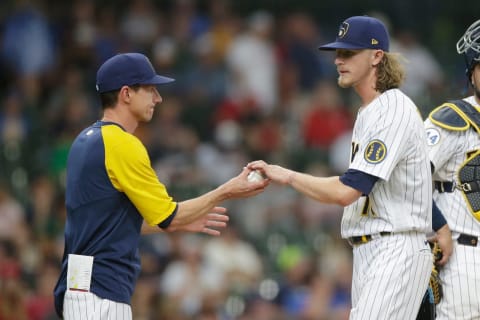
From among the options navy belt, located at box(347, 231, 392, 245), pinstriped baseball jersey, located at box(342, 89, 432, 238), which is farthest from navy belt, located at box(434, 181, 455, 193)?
navy belt, located at box(347, 231, 392, 245)

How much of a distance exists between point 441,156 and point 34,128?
747 cm

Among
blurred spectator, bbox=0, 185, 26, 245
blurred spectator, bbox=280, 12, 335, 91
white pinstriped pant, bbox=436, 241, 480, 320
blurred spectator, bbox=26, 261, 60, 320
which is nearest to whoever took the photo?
white pinstriped pant, bbox=436, 241, 480, 320

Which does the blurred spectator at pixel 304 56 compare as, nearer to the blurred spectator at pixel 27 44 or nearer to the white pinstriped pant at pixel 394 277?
the blurred spectator at pixel 27 44

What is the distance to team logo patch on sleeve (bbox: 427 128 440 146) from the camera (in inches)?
244

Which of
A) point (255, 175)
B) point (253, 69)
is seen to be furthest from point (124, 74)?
point (253, 69)

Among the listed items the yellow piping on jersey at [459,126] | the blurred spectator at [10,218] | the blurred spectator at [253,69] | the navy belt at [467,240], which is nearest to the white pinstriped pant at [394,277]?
the navy belt at [467,240]

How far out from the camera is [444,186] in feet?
20.7

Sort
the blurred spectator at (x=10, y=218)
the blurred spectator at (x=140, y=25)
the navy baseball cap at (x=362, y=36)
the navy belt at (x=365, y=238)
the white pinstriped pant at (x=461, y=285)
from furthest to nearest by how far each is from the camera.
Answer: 1. the blurred spectator at (x=140, y=25)
2. the blurred spectator at (x=10, y=218)
3. the white pinstriped pant at (x=461, y=285)
4. the navy baseball cap at (x=362, y=36)
5. the navy belt at (x=365, y=238)

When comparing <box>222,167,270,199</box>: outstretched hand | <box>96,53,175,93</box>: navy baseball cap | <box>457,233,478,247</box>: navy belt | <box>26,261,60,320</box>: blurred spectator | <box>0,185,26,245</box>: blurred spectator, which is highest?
<box>96,53,175,93</box>: navy baseball cap

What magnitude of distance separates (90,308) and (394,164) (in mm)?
1819

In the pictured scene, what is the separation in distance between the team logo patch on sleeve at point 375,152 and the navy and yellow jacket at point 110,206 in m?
1.16

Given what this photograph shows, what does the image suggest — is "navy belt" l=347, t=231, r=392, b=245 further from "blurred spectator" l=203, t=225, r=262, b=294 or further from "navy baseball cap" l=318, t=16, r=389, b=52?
"blurred spectator" l=203, t=225, r=262, b=294

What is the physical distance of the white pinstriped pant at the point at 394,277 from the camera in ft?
19.0

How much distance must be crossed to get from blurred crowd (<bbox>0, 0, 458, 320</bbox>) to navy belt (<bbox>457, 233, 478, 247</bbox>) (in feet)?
13.7
